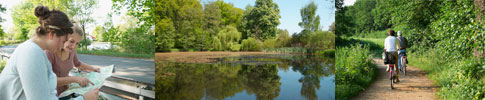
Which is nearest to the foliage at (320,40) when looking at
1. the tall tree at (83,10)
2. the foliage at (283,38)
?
the foliage at (283,38)

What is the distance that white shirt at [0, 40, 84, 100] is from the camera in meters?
0.96

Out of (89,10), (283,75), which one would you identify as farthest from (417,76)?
(89,10)

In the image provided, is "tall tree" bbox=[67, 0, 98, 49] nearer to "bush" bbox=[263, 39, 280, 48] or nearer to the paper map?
the paper map

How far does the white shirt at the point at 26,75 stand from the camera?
3.16ft

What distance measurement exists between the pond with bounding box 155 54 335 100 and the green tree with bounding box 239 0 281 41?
23 cm

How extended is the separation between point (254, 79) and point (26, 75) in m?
1.94

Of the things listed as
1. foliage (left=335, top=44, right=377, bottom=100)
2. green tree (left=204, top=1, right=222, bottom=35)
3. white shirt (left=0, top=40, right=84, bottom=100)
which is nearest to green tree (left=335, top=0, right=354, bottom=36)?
foliage (left=335, top=44, right=377, bottom=100)

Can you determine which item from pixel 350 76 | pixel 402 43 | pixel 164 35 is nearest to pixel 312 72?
pixel 164 35

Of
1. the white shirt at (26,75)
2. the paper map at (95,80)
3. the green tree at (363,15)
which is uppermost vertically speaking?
the green tree at (363,15)

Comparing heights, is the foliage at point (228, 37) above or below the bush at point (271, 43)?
above

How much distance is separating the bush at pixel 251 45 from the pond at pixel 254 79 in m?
0.08

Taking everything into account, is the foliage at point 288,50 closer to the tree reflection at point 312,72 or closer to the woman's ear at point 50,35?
the tree reflection at point 312,72

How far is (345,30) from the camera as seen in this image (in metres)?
9.95

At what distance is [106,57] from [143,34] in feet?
3.16
